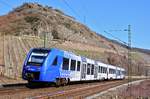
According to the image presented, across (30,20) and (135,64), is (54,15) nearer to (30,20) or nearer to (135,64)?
(30,20)

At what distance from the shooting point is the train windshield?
1346 inches

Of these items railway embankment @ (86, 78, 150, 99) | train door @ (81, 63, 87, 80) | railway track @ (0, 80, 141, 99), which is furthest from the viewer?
train door @ (81, 63, 87, 80)

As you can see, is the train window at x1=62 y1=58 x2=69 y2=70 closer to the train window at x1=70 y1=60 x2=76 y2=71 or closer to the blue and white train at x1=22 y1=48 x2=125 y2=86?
the blue and white train at x1=22 y1=48 x2=125 y2=86

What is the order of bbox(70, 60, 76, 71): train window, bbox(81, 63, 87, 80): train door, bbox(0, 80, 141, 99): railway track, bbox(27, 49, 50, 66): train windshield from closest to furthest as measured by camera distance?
bbox(0, 80, 141, 99): railway track → bbox(27, 49, 50, 66): train windshield → bbox(70, 60, 76, 71): train window → bbox(81, 63, 87, 80): train door

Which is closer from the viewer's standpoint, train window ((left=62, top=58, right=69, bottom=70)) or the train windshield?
the train windshield

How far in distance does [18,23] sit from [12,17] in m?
18.6

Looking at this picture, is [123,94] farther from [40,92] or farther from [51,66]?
[51,66]

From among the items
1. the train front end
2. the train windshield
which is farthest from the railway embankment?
the train windshield

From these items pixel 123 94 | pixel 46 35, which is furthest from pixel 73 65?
pixel 46 35

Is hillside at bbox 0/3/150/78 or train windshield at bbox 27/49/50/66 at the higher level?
hillside at bbox 0/3/150/78

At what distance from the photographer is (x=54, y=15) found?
180 m

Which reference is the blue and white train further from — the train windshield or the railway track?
the railway track

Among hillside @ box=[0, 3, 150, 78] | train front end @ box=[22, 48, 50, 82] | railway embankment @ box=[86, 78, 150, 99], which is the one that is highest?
hillside @ box=[0, 3, 150, 78]

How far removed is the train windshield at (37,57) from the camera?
3419 cm
